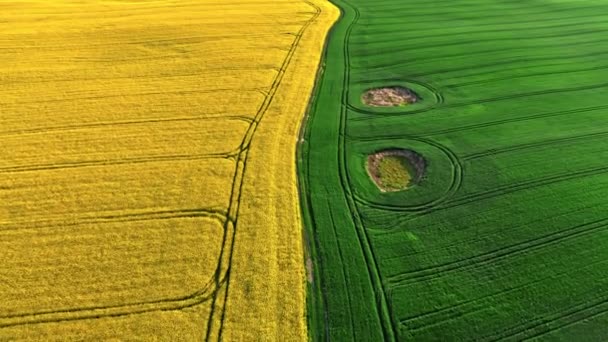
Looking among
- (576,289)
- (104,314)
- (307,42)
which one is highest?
(307,42)

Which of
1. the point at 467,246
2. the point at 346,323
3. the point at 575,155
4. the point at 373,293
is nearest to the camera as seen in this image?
the point at 346,323

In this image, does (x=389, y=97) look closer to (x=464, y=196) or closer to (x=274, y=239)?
(x=464, y=196)

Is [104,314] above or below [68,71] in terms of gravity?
below

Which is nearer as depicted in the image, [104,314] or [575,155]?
[104,314]

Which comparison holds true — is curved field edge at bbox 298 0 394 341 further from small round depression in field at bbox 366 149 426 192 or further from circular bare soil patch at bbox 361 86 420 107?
circular bare soil patch at bbox 361 86 420 107

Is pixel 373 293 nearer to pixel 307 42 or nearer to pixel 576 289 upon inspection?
pixel 576 289

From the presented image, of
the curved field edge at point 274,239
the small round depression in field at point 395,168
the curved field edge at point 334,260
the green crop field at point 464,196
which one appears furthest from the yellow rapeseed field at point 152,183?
the small round depression in field at point 395,168

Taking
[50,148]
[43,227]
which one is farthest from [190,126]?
[43,227]

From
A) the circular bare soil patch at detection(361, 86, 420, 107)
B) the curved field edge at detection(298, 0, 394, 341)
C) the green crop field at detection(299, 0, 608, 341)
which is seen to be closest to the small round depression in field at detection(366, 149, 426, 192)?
the green crop field at detection(299, 0, 608, 341)

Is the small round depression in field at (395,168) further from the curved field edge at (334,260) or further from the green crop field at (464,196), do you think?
the curved field edge at (334,260)
